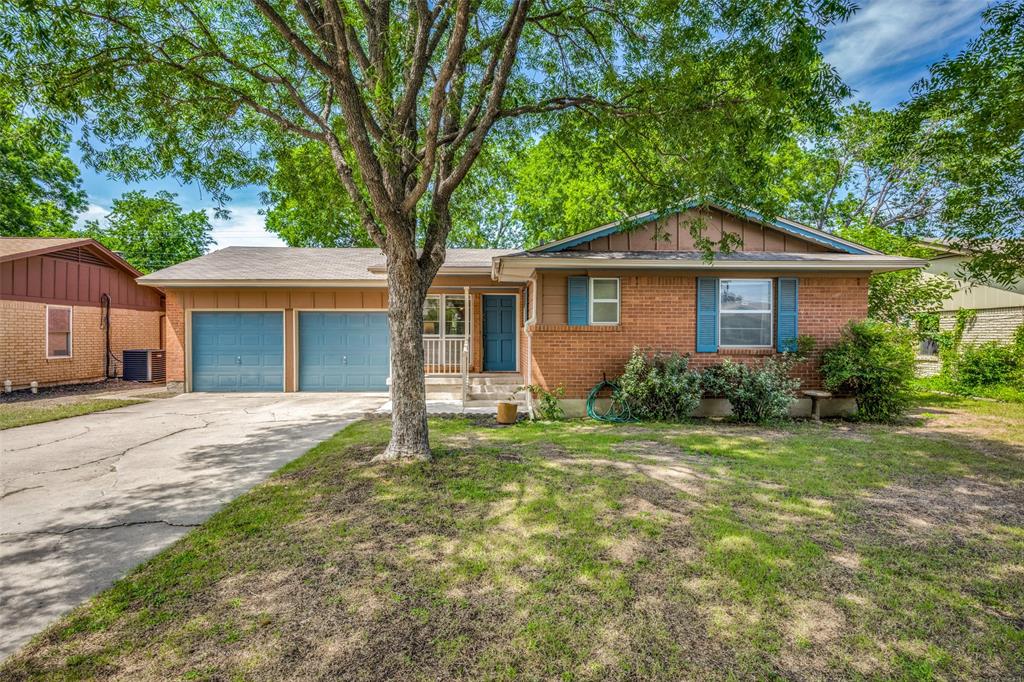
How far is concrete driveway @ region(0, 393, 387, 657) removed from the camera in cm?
313

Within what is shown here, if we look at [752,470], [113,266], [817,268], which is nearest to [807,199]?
[817,268]

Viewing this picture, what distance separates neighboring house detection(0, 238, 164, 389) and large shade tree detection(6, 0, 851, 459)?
9.34 m

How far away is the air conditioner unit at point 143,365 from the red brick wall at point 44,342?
856 mm

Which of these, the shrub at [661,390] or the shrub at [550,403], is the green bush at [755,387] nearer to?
the shrub at [661,390]

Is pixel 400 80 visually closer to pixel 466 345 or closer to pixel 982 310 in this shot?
pixel 466 345

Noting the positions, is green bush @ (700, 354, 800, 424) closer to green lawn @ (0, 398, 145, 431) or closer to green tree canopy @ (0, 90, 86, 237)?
green lawn @ (0, 398, 145, 431)

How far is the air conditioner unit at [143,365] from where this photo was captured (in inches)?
593

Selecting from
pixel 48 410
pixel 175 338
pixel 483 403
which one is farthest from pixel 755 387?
pixel 175 338

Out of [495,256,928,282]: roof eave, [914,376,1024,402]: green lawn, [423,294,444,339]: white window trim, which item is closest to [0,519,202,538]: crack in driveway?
[495,256,928,282]: roof eave

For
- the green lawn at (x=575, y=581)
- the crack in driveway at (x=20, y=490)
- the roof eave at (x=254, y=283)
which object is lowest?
the green lawn at (x=575, y=581)

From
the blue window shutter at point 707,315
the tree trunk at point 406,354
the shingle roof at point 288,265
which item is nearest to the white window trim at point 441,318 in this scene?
the shingle roof at point 288,265

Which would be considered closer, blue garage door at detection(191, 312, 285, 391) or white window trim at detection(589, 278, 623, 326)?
white window trim at detection(589, 278, 623, 326)

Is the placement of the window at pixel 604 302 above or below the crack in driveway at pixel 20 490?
above

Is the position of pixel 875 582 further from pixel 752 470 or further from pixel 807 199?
pixel 807 199
